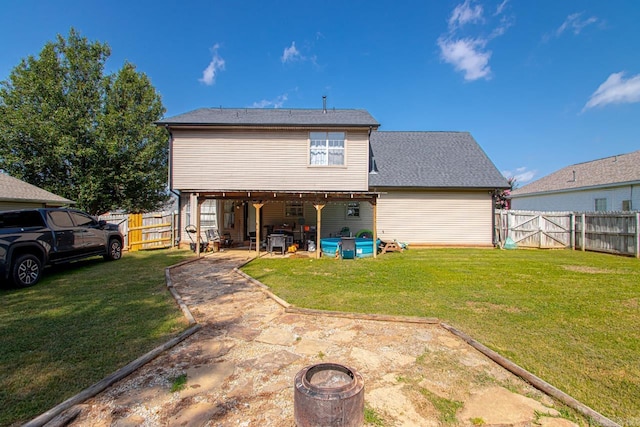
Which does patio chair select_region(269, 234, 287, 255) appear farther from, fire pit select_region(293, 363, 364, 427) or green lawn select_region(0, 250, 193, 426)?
fire pit select_region(293, 363, 364, 427)

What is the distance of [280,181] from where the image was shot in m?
12.7

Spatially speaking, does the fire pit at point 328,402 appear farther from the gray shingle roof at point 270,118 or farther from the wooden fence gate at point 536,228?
the wooden fence gate at point 536,228

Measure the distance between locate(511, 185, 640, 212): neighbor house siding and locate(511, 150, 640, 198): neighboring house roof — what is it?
17.1 inches

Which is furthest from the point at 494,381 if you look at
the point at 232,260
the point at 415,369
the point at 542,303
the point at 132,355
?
the point at 232,260

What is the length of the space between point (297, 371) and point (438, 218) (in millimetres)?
12197

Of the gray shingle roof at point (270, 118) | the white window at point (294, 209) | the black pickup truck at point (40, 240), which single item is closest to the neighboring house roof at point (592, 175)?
the gray shingle roof at point (270, 118)

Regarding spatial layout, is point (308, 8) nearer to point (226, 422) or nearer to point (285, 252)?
point (285, 252)

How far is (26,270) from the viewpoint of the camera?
20.7 ft

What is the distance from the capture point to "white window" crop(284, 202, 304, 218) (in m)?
14.3

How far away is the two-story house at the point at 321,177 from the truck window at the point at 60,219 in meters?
4.16

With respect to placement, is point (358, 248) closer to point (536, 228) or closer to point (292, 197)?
point (292, 197)

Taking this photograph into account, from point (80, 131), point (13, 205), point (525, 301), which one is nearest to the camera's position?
point (525, 301)

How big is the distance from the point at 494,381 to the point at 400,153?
46.1 feet

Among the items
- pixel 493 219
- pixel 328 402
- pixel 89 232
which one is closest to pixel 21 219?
pixel 89 232
